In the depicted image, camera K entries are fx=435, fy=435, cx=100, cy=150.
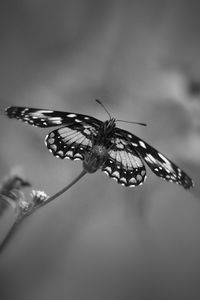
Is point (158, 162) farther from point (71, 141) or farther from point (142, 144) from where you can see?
point (71, 141)

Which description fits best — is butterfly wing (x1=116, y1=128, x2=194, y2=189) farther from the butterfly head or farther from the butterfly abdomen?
the butterfly abdomen

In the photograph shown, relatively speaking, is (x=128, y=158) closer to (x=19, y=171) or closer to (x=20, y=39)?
(x=19, y=171)

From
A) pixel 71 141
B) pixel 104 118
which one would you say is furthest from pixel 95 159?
pixel 104 118

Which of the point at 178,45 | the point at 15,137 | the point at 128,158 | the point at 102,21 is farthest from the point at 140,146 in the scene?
the point at 102,21

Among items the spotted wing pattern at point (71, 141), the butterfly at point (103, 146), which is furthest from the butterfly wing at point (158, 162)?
the spotted wing pattern at point (71, 141)

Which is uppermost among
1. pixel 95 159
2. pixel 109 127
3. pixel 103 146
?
pixel 109 127

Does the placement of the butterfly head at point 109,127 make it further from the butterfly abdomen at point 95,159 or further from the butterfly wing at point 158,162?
the butterfly abdomen at point 95,159

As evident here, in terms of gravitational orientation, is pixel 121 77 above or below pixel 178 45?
below
